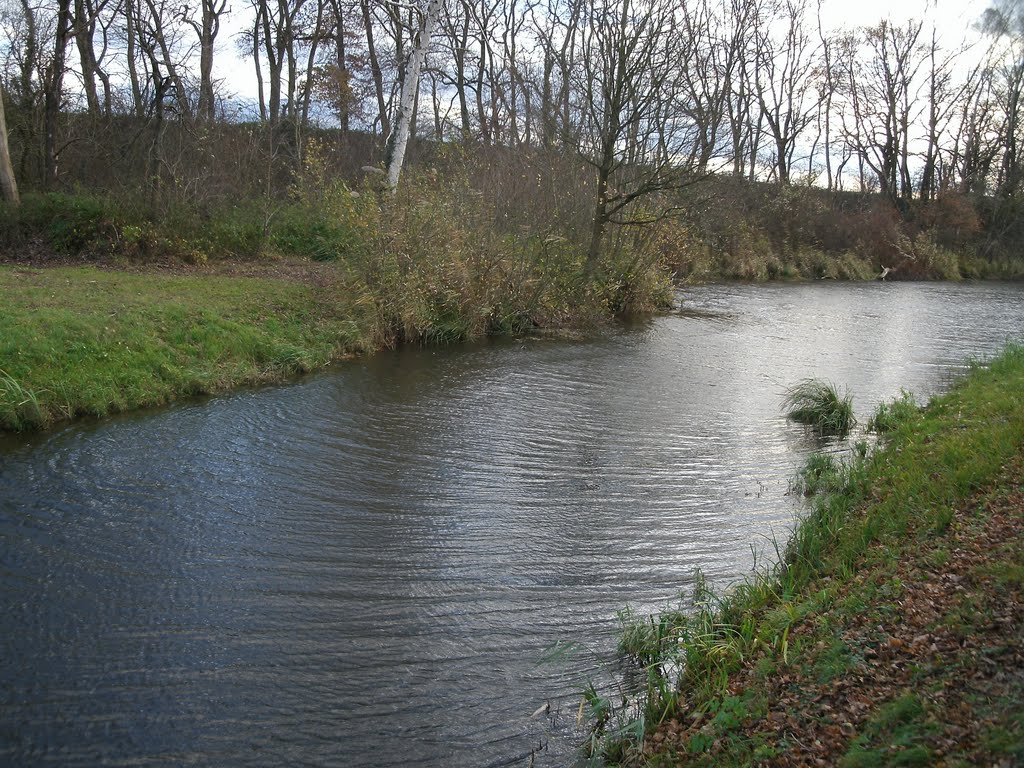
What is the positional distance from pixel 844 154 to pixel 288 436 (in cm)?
4553

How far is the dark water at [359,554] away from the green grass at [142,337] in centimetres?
48

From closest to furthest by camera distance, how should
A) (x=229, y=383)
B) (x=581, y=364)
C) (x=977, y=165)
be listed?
(x=229, y=383) → (x=581, y=364) → (x=977, y=165)

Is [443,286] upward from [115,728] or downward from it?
upward

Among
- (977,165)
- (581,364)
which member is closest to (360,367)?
(581,364)

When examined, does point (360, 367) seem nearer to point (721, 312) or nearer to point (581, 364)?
point (581, 364)

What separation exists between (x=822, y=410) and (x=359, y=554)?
6423 millimetres

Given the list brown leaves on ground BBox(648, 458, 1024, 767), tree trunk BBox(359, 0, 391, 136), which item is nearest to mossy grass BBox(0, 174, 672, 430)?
brown leaves on ground BBox(648, 458, 1024, 767)

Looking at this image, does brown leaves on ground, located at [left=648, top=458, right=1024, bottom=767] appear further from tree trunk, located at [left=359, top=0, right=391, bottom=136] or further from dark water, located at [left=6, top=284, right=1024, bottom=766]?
tree trunk, located at [left=359, top=0, right=391, bottom=136]

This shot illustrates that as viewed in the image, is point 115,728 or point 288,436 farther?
point 288,436

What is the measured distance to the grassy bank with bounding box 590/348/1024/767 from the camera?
125 inches

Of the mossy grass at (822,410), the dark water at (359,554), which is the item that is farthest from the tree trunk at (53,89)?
the mossy grass at (822,410)

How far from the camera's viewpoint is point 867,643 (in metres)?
3.92

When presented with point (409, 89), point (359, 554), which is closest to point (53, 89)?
point (409, 89)

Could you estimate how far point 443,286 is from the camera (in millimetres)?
15359
